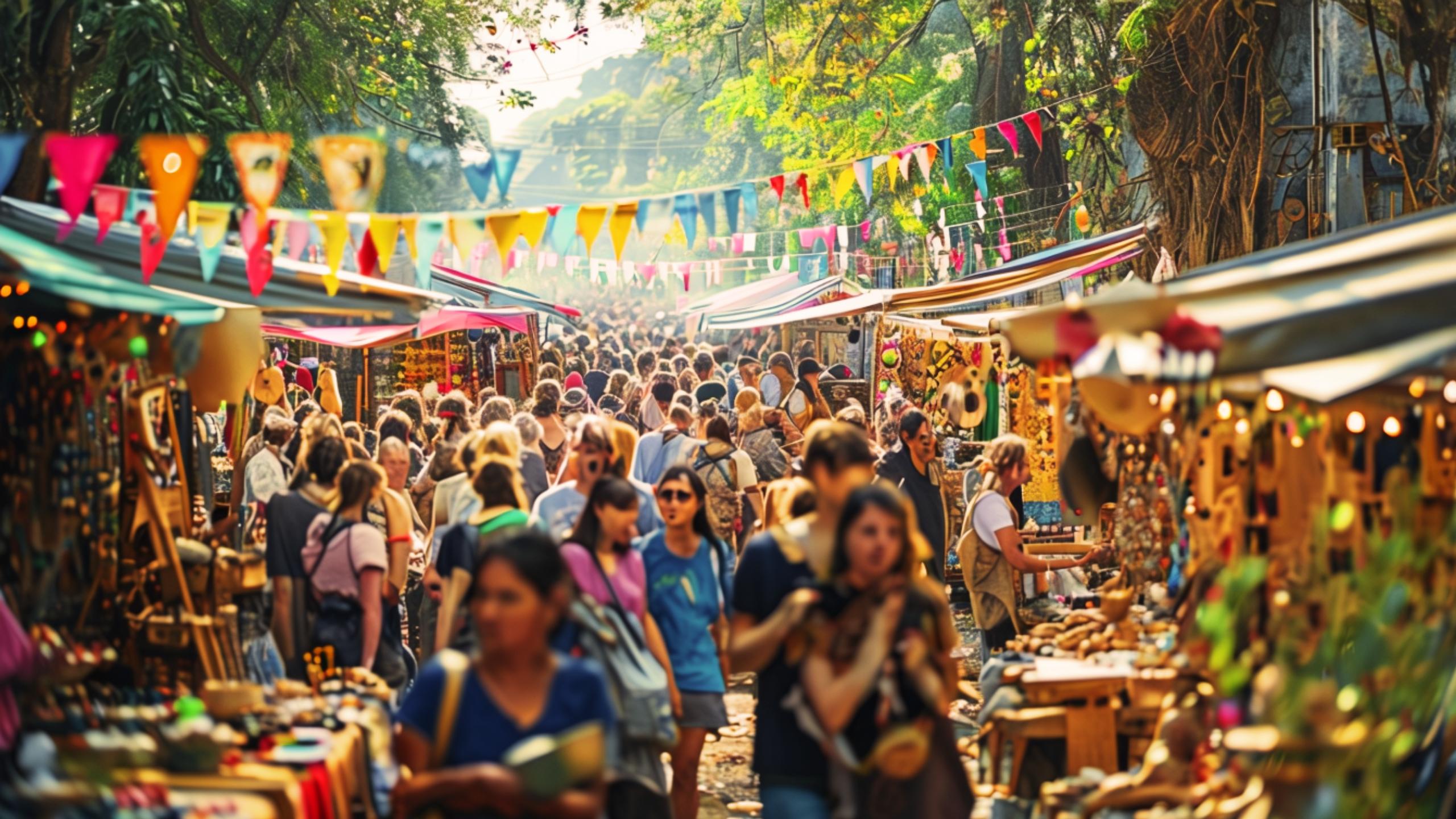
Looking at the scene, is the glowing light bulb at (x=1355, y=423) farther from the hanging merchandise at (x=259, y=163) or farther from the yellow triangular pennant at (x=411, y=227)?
the yellow triangular pennant at (x=411, y=227)

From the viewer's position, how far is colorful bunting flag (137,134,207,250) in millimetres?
7871

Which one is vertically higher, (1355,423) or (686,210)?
(686,210)

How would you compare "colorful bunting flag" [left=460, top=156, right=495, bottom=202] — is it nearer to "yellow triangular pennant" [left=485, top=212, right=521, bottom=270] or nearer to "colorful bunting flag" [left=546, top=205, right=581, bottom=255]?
"yellow triangular pennant" [left=485, top=212, right=521, bottom=270]

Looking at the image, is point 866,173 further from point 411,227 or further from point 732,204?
point 411,227

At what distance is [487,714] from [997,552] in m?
5.43

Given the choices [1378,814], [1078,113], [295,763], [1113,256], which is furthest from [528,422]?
[1078,113]

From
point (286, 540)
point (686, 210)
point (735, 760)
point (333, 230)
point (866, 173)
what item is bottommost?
point (735, 760)

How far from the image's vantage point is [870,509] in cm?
477

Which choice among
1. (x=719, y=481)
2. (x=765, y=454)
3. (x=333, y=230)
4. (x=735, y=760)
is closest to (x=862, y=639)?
(x=735, y=760)

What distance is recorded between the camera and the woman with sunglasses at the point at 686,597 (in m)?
6.90

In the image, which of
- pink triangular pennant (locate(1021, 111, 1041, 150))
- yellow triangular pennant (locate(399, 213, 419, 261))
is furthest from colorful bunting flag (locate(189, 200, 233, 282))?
pink triangular pennant (locate(1021, 111, 1041, 150))

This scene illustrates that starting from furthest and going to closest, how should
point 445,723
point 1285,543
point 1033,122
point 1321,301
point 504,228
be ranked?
point 1033,122
point 504,228
point 1285,543
point 1321,301
point 445,723

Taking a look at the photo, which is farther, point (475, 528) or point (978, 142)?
point (978, 142)

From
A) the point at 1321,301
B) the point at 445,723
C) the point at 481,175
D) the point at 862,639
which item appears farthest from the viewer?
the point at 481,175
